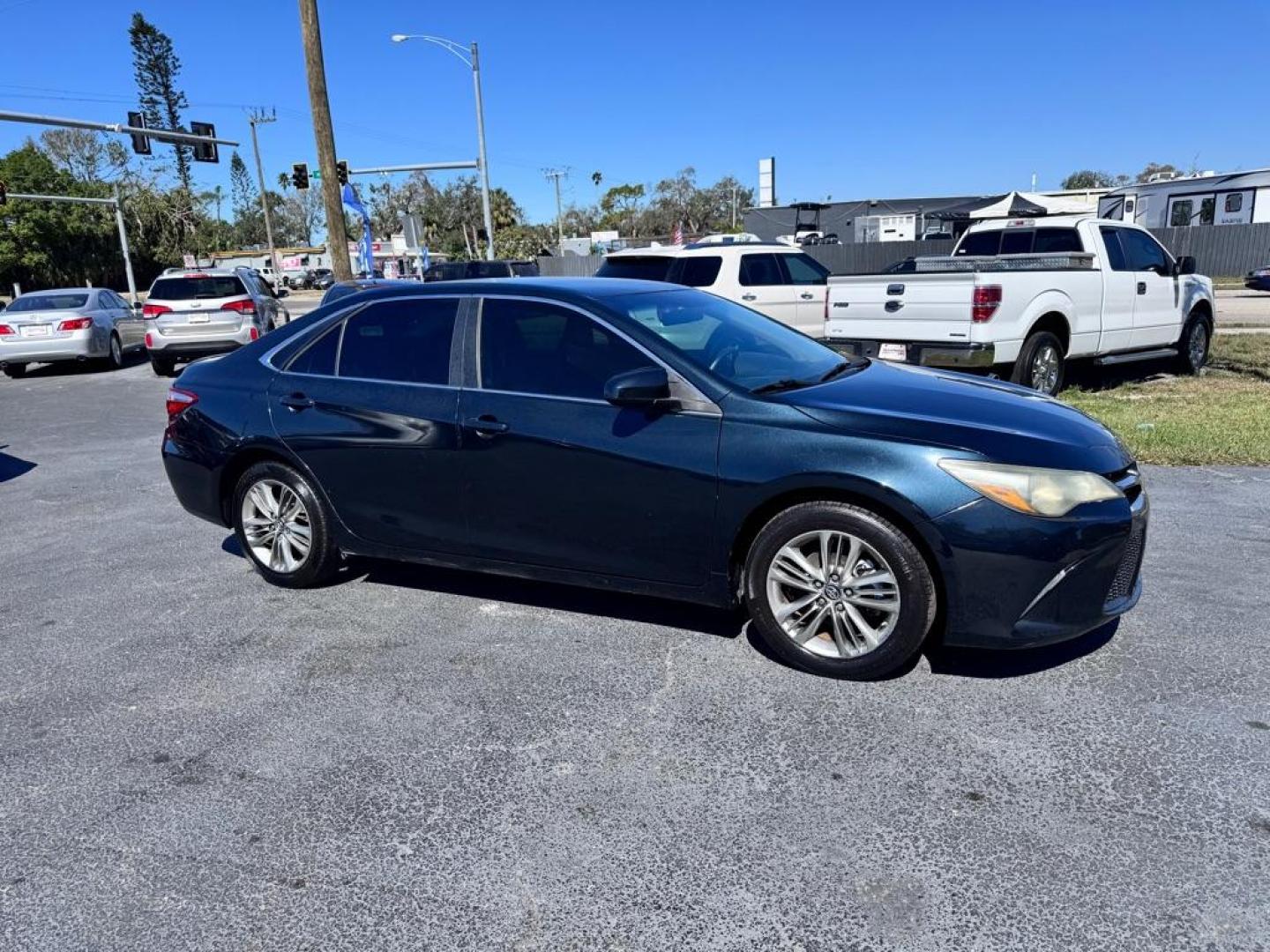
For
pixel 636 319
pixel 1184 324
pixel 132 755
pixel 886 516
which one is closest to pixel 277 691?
pixel 132 755

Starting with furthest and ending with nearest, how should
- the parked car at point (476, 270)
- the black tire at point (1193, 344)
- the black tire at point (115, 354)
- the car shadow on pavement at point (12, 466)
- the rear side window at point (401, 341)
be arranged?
1. the parked car at point (476, 270)
2. the black tire at point (115, 354)
3. the black tire at point (1193, 344)
4. the car shadow on pavement at point (12, 466)
5. the rear side window at point (401, 341)

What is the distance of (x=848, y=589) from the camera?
385cm

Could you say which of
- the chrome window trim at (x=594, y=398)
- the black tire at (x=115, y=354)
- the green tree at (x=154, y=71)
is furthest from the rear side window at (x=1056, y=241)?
the green tree at (x=154, y=71)

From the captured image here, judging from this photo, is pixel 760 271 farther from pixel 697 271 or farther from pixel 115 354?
pixel 115 354

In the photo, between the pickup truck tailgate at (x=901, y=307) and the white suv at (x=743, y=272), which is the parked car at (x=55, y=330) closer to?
the white suv at (x=743, y=272)

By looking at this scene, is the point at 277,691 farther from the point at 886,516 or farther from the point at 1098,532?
the point at 1098,532

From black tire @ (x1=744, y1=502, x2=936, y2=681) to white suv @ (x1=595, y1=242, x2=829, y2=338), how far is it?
9.03m

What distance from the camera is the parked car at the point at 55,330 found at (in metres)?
16.2

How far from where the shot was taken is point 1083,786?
3172mm

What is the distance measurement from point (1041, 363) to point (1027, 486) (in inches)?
264

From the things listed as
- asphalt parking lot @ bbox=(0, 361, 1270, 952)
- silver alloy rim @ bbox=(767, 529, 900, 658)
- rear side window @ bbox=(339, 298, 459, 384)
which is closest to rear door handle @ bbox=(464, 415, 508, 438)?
rear side window @ bbox=(339, 298, 459, 384)

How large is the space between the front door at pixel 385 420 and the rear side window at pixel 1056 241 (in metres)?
8.61

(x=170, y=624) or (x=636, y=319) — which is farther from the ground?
(x=636, y=319)

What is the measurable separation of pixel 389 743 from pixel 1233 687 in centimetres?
330
